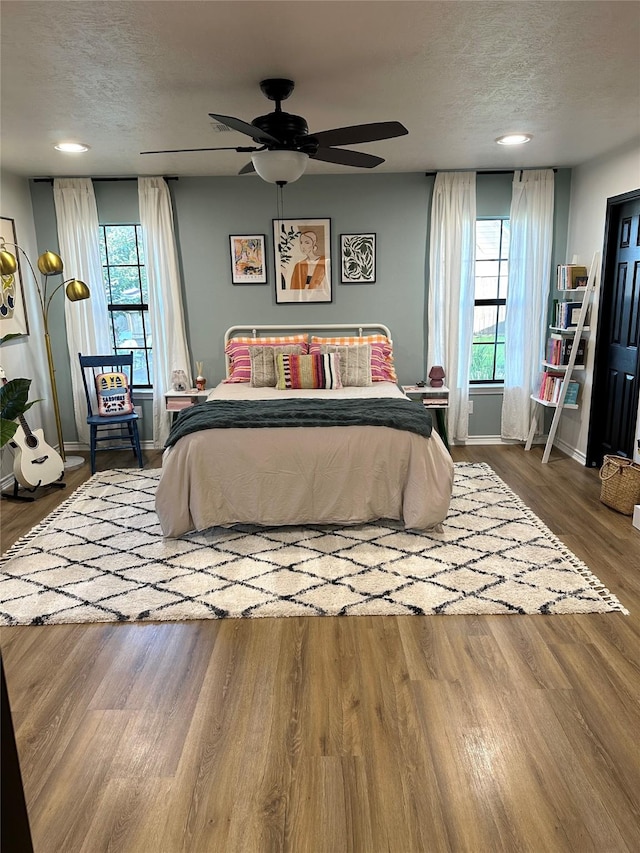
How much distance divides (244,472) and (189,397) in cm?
186

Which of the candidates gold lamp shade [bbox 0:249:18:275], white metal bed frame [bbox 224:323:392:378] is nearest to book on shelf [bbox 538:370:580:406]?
white metal bed frame [bbox 224:323:392:378]

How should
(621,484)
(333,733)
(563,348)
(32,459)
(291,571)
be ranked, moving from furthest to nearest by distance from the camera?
(563,348) → (32,459) → (621,484) → (291,571) → (333,733)

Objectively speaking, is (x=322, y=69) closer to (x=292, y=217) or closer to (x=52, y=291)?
(x=292, y=217)

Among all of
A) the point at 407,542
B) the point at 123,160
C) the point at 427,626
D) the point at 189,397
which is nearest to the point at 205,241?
the point at 123,160

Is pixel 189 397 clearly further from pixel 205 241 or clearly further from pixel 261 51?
pixel 261 51

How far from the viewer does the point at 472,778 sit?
6.31ft

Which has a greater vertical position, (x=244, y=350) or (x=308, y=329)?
(x=308, y=329)

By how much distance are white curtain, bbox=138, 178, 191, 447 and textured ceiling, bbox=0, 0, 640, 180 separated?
108 centimetres

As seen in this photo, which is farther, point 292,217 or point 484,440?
point 484,440

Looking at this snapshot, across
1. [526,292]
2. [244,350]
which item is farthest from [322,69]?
[526,292]

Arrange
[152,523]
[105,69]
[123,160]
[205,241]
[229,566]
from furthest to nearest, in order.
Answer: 1. [205,241]
2. [123,160]
3. [152,523]
4. [229,566]
5. [105,69]

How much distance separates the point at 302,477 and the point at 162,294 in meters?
2.78

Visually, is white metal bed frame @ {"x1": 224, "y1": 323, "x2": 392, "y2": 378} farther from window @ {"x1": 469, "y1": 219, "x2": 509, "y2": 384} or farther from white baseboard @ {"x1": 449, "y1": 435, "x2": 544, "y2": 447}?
white baseboard @ {"x1": 449, "y1": 435, "x2": 544, "y2": 447}

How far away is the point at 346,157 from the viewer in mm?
3449
